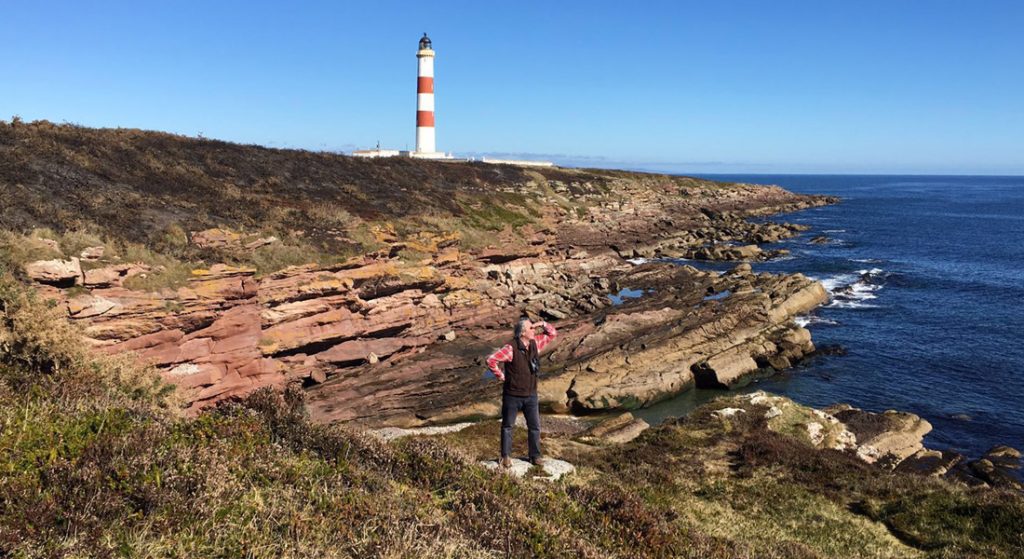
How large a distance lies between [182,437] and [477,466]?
13.0 feet

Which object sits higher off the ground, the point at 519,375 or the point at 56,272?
the point at 56,272

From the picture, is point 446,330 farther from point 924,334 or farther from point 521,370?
point 924,334

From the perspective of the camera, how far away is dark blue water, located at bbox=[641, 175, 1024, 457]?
25.6 meters

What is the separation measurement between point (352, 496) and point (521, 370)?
4458 millimetres

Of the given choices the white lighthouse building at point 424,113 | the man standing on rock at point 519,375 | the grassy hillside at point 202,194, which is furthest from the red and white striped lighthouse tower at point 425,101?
the man standing on rock at point 519,375

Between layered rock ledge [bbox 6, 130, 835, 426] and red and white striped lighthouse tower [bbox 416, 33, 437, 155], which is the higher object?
red and white striped lighthouse tower [bbox 416, 33, 437, 155]

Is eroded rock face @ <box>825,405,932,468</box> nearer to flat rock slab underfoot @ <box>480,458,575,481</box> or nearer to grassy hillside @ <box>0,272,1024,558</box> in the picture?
grassy hillside @ <box>0,272,1024,558</box>

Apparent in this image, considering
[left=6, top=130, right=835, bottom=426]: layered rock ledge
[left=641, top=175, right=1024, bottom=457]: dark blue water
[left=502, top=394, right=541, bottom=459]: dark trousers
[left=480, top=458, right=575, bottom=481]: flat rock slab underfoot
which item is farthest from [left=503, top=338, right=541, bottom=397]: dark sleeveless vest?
[left=641, top=175, right=1024, bottom=457]: dark blue water

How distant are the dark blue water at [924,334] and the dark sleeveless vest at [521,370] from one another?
54.2 ft

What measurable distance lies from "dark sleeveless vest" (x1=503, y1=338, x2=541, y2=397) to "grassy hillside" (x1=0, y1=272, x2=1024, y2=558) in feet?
5.48

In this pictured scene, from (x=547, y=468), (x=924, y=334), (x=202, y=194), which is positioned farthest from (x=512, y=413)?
(x=924, y=334)

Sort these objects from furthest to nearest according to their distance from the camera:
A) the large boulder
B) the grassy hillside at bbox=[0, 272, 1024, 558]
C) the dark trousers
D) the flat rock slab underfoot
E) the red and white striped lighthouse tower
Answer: the red and white striped lighthouse tower → the large boulder → the dark trousers → the flat rock slab underfoot → the grassy hillside at bbox=[0, 272, 1024, 558]

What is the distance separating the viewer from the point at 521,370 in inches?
414

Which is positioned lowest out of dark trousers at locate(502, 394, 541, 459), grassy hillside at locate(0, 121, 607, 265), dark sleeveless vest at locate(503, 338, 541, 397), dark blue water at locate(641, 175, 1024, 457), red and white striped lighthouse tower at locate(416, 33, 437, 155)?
dark blue water at locate(641, 175, 1024, 457)
